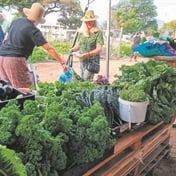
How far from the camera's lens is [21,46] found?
2.33 meters

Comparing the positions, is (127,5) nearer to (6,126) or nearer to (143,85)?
(143,85)

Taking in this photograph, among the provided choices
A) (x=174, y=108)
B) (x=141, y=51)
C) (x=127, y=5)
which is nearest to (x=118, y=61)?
(x=127, y=5)

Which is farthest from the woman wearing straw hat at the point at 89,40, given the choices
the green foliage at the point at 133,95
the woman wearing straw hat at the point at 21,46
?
the green foliage at the point at 133,95

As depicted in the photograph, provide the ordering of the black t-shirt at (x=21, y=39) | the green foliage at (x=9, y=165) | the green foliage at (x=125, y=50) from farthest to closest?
the green foliage at (x=125, y=50) → the black t-shirt at (x=21, y=39) → the green foliage at (x=9, y=165)

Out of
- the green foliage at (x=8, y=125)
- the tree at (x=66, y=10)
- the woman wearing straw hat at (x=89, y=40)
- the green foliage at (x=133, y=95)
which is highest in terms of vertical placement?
the tree at (x=66, y=10)

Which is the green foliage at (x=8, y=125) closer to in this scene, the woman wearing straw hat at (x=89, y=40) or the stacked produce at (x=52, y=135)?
the stacked produce at (x=52, y=135)

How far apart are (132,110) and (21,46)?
119cm

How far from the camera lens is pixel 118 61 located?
33.9 ft

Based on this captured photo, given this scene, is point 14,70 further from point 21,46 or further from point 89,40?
point 89,40

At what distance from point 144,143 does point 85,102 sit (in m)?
0.55

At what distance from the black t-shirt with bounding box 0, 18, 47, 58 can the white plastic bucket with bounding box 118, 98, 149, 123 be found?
0.99m

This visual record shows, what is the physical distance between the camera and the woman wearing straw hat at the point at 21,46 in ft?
7.44

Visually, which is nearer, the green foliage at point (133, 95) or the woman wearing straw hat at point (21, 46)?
the green foliage at point (133, 95)

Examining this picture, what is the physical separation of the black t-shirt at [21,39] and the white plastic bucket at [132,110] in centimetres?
99
